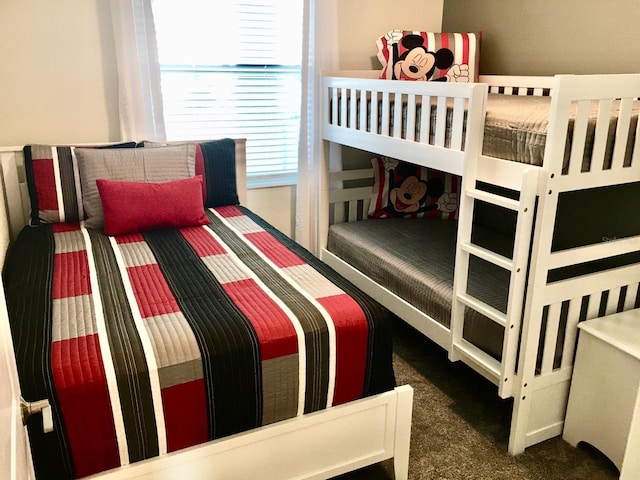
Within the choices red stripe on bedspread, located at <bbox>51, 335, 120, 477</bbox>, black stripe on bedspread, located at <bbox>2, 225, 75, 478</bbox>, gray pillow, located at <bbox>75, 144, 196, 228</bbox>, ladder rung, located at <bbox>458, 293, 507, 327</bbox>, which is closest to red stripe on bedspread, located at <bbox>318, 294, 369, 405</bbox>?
ladder rung, located at <bbox>458, 293, 507, 327</bbox>

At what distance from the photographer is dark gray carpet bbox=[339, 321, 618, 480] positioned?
1861 mm

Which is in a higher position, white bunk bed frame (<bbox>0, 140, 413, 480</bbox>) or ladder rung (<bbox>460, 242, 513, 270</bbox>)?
ladder rung (<bbox>460, 242, 513, 270</bbox>)

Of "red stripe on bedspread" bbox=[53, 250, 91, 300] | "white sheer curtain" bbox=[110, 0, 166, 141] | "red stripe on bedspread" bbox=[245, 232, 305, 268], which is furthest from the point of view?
"white sheer curtain" bbox=[110, 0, 166, 141]

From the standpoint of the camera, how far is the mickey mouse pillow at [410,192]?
314cm

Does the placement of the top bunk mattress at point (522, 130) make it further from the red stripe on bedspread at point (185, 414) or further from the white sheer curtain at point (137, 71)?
the white sheer curtain at point (137, 71)

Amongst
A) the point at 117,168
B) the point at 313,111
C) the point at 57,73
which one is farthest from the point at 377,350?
the point at 57,73

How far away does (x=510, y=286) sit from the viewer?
5.95 feet

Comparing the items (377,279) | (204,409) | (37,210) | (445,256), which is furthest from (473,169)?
(37,210)

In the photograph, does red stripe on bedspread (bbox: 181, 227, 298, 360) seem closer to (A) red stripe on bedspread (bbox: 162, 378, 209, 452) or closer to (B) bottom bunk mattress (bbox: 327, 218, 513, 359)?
(A) red stripe on bedspread (bbox: 162, 378, 209, 452)

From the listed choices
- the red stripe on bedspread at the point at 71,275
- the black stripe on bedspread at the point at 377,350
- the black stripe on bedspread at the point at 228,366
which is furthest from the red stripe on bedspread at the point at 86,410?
the black stripe on bedspread at the point at 377,350

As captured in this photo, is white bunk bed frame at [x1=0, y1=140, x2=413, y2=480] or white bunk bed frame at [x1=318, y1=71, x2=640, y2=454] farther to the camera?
white bunk bed frame at [x1=318, y1=71, x2=640, y2=454]

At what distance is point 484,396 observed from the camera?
7.50 feet

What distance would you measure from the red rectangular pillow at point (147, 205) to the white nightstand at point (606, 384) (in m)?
1.67

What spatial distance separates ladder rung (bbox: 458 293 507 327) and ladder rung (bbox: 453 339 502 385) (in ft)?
0.51
